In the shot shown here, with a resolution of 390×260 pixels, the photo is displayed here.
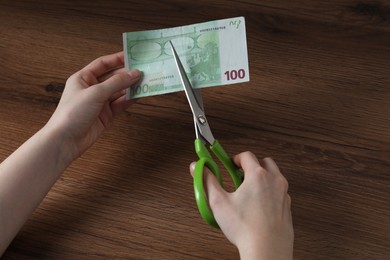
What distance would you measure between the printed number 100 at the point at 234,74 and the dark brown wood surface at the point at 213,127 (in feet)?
0.22

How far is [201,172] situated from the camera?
0.73 m

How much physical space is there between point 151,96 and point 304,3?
1.26ft

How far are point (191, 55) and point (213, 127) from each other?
0.14 m

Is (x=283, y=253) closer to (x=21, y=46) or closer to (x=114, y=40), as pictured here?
(x=114, y=40)

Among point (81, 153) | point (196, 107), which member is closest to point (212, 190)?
point (196, 107)

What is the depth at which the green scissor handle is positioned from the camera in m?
0.72

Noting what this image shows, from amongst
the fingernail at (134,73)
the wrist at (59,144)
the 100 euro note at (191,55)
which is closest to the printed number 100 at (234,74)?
the 100 euro note at (191,55)

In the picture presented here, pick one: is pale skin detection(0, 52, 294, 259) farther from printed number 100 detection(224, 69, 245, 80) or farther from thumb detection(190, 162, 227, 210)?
printed number 100 detection(224, 69, 245, 80)

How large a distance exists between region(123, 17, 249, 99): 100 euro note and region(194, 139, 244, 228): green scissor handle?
16 centimetres

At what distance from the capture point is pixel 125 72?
0.89 metres

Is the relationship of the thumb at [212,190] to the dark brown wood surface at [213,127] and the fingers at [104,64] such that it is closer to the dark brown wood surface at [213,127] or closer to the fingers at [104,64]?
the dark brown wood surface at [213,127]

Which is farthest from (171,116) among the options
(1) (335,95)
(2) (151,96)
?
(1) (335,95)

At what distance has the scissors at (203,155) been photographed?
718 mm

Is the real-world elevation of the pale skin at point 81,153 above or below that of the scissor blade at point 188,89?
below
